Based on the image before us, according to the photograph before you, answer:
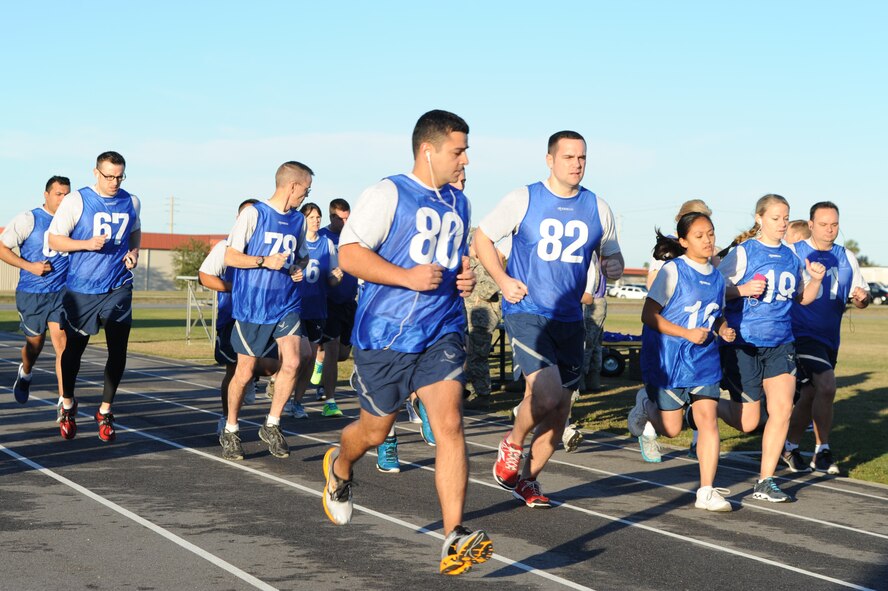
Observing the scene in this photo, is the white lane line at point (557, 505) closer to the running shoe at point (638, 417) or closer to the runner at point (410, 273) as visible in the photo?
the runner at point (410, 273)

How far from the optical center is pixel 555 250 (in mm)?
7168

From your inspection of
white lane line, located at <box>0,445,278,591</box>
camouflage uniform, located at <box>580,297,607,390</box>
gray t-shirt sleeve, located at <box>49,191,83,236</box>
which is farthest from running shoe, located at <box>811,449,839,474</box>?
gray t-shirt sleeve, located at <box>49,191,83,236</box>

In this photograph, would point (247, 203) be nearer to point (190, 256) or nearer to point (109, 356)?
point (109, 356)

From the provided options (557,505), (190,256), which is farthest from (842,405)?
(190,256)

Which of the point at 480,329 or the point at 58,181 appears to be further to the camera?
the point at 480,329

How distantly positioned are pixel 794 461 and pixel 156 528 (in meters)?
5.63

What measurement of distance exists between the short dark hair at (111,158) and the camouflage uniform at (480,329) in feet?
17.0

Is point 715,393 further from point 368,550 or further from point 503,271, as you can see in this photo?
point 368,550

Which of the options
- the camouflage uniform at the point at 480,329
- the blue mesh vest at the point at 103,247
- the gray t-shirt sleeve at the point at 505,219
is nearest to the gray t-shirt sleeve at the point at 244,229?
the blue mesh vest at the point at 103,247

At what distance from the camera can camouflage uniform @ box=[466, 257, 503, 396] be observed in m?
13.8

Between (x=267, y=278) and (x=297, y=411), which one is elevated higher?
(x=267, y=278)

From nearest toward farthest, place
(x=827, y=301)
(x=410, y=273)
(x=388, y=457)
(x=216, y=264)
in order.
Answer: (x=410, y=273) → (x=388, y=457) → (x=827, y=301) → (x=216, y=264)

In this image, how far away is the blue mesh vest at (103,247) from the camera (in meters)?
9.57

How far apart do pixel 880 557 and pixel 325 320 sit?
7.17m
